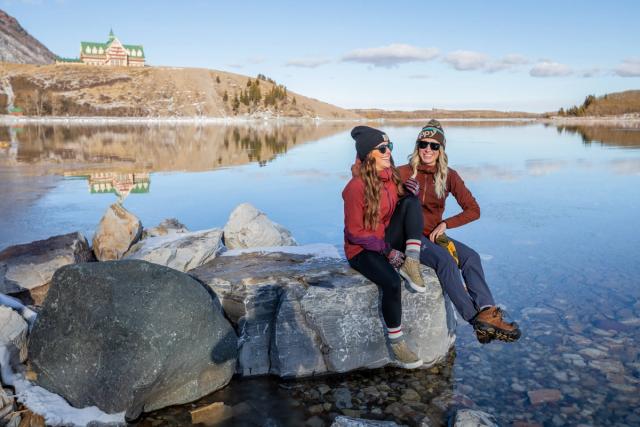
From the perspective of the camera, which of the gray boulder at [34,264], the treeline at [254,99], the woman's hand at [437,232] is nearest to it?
the woman's hand at [437,232]

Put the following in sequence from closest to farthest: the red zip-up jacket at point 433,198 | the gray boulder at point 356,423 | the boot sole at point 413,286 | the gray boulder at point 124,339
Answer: the gray boulder at point 356,423 < the gray boulder at point 124,339 < the boot sole at point 413,286 < the red zip-up jacket at point 433,198

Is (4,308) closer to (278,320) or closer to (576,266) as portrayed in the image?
(278,320)

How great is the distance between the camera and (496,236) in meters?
9.83

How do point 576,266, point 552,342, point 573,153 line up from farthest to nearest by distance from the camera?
point 573,153 < point 576,266 < point 552,342

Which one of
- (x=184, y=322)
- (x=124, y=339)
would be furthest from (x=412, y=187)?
(x=124, y=339)

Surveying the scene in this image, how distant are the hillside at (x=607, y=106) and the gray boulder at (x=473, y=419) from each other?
11179 cm

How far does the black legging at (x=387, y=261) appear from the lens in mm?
5117

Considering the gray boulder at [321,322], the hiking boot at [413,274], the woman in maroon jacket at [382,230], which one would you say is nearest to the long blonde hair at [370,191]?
the woman in maroon jacket at [382,230]

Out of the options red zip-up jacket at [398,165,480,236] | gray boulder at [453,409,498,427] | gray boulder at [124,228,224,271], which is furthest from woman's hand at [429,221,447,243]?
gray boulder at [124,228,224,271]

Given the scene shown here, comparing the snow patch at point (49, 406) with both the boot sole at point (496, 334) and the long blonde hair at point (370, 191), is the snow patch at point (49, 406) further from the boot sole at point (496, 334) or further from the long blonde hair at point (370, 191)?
the boot sole at point (496, 334)

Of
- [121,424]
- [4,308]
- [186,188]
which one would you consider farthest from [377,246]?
[186,188]

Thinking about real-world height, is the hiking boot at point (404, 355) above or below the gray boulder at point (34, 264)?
below

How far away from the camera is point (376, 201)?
5.27 meters

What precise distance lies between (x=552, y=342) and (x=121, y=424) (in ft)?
14.3
